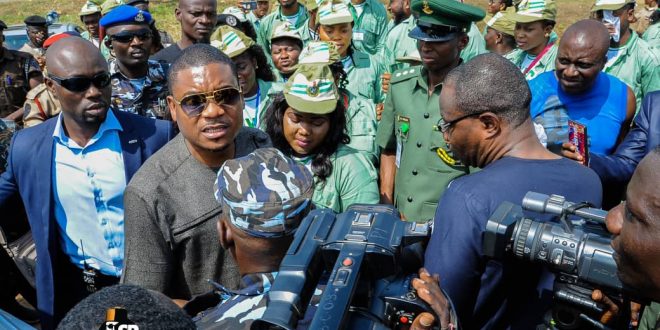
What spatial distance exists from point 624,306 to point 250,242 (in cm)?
114

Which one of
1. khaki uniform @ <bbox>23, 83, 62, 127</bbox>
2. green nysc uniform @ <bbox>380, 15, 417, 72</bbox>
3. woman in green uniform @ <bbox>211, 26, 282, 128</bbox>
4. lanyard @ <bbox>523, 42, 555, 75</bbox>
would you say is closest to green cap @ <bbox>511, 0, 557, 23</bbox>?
lanyard @ <bbox>523, 42, 555, 75</bbox>

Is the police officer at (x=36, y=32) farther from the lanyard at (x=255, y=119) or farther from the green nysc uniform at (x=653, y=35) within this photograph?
the green nysc uniform at (x=653, y=35)

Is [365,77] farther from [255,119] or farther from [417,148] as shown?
[417,148]

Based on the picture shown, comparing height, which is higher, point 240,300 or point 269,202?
point 269,202

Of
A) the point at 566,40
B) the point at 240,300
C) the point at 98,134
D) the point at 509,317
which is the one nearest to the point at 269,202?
the point at 240,300

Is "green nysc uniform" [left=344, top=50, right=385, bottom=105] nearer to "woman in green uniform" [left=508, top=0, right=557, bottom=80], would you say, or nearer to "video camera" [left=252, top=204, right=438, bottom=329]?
"woman in green uniform" [left=508, top=0, right=557, bottom=80]

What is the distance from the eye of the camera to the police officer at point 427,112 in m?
3.68

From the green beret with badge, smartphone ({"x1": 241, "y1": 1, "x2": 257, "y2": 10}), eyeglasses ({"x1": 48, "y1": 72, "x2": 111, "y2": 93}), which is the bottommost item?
smartphone ({"x1": 241, "y1": 1, "x2": 257, "y2": 10})

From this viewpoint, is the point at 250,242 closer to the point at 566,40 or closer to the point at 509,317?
the point at 509,317

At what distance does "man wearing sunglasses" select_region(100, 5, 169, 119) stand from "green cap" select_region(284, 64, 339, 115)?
1331mm

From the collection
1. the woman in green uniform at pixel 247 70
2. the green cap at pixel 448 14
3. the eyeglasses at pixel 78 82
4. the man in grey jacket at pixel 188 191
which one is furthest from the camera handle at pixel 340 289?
the woman in green uniform at pixel 247 70

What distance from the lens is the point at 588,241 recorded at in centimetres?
173

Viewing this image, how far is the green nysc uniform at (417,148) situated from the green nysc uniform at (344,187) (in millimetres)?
485

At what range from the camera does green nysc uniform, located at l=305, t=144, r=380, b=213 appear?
3.29 meters
